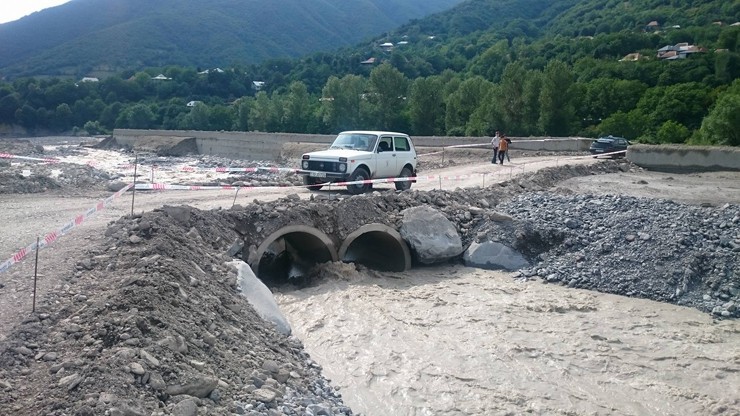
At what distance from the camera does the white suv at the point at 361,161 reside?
19.3 m

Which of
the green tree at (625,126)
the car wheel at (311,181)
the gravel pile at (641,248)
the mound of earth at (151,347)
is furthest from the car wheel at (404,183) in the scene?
the green tree at (625,126)

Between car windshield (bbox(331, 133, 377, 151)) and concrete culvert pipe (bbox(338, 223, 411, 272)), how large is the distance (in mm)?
2754

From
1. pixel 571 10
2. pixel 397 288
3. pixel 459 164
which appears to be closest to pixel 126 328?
pixel 397 288

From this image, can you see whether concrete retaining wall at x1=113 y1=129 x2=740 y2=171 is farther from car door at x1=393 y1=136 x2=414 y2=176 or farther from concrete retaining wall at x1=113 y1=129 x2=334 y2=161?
car door at x1=393 y1=136 x2=414 y2=176

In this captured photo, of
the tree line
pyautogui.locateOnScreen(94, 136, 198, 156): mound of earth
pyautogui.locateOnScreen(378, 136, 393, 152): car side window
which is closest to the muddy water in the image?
pyautogui.locateOnScreen(378, 136, 393, 152): car side window

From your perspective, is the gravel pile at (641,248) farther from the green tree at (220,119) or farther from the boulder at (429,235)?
the green tree at (220,119)

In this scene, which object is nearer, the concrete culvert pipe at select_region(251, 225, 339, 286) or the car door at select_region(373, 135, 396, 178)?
the concrete culvert pipe at select_region(251, 225, 339, 286)

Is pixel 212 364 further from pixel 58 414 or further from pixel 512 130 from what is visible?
pixel 512 130

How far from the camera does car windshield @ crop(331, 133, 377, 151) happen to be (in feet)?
66.3

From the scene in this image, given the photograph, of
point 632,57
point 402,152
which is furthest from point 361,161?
point 632,57

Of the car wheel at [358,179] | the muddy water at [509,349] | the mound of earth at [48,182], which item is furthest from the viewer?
the mound of earth at [48,182]

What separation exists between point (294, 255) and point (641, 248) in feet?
29.2

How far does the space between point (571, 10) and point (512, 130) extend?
359 feet

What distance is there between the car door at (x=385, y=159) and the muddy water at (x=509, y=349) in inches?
166
